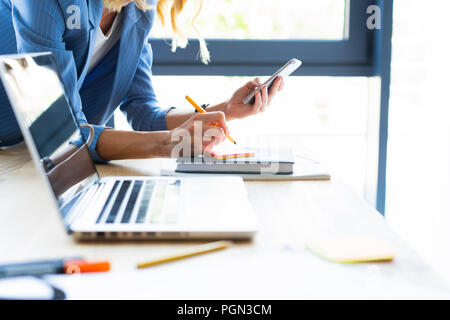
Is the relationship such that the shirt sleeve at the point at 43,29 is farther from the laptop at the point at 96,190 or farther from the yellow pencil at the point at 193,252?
the yellow pencil at the point at 193,252

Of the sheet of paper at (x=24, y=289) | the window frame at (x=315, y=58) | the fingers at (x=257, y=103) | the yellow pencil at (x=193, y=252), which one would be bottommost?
the sheet of paper at (x=24, y=289)

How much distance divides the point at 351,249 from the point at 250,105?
0.68 m

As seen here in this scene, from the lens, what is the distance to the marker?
0.50 m

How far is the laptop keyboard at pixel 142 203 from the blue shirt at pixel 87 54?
0.22 meters

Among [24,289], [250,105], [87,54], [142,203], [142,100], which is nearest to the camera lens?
[24,289]

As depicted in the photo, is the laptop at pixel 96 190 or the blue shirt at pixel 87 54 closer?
the laptop at pixel 96 190

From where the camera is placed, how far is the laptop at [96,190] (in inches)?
22.5

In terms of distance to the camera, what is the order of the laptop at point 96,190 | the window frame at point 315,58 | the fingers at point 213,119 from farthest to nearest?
the window frame at point 315,58 < the fingers at point 213,119 < the laptop at point 96,190

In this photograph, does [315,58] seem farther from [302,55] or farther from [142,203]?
[142,203]

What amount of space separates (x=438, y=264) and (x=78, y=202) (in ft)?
5.19

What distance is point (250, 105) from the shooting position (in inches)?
46.4

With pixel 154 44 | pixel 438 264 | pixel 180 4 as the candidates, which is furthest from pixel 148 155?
pixel 438 264

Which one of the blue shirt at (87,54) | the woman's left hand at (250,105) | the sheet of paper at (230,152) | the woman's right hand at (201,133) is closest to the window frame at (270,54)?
the blue shirt at (87,54)

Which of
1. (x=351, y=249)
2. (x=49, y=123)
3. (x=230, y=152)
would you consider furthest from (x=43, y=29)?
(x=351, y=249)
